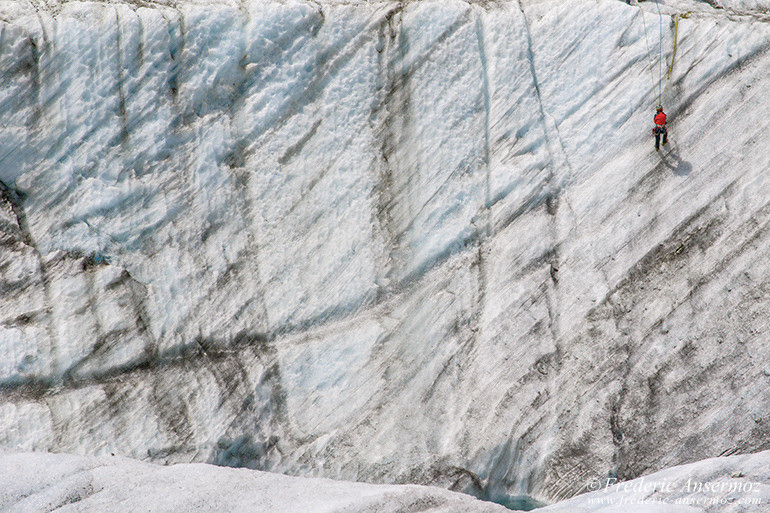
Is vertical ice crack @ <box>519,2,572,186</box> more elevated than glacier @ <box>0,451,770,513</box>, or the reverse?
vertical ice crack @ <box>519,2,572,186</box>

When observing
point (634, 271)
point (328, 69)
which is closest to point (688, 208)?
point (634, 271)

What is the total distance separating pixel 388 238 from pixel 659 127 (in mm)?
6250

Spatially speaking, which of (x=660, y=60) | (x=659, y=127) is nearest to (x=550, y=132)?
(x=659, y=127)

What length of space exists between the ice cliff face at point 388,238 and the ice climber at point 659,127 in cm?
29

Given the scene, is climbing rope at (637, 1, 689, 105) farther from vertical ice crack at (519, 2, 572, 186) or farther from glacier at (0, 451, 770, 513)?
glacier at (0, 451, 770, 513)

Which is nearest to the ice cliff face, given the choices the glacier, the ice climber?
the ice climber

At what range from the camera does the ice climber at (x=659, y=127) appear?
42.8ft

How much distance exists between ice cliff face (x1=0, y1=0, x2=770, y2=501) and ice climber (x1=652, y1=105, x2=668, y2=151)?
0.29 meters

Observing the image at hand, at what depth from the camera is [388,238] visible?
1374 centimetres

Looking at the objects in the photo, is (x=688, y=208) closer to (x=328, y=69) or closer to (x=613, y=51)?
(x=613, y=51)

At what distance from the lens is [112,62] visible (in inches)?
515

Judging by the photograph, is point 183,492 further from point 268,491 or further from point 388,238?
point 388,238

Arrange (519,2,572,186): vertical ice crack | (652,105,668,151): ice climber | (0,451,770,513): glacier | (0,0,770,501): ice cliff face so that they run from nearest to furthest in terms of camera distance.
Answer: (0,451,770,513): glacier
(0,0,770,501): ice cliff face
(652,105,668,151): ice climber
(519,2,572,186): vertical ice crack

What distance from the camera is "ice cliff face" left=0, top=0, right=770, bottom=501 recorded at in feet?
42.0
